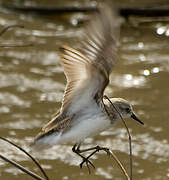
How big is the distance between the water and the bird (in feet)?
3.57

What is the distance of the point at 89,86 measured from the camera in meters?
3.82

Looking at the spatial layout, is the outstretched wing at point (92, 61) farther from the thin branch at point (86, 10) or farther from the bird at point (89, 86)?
the thin branch at point (86, 10)

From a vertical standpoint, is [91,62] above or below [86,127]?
above

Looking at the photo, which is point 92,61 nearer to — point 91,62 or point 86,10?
point 91,62

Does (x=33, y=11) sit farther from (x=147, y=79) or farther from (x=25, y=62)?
(x=147, y=79)

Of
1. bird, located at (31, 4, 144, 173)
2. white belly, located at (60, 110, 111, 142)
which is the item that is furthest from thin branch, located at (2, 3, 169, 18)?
white belly, located at (60, 110, 111, 142)

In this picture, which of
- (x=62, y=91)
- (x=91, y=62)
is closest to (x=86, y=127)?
(x=91, y=62)

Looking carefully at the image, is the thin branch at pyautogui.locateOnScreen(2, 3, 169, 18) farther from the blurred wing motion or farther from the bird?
the blurred wing motion

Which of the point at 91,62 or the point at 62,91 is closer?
the point at 91,62

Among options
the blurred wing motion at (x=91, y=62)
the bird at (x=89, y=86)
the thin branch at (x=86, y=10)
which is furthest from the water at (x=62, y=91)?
the blurred wing motion at (x=91, y=62)

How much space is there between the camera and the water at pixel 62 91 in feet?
17.6

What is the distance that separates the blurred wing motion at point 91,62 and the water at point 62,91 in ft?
4.55

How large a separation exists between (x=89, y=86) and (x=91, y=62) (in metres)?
0.30

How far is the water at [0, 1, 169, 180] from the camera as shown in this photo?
211 inches
